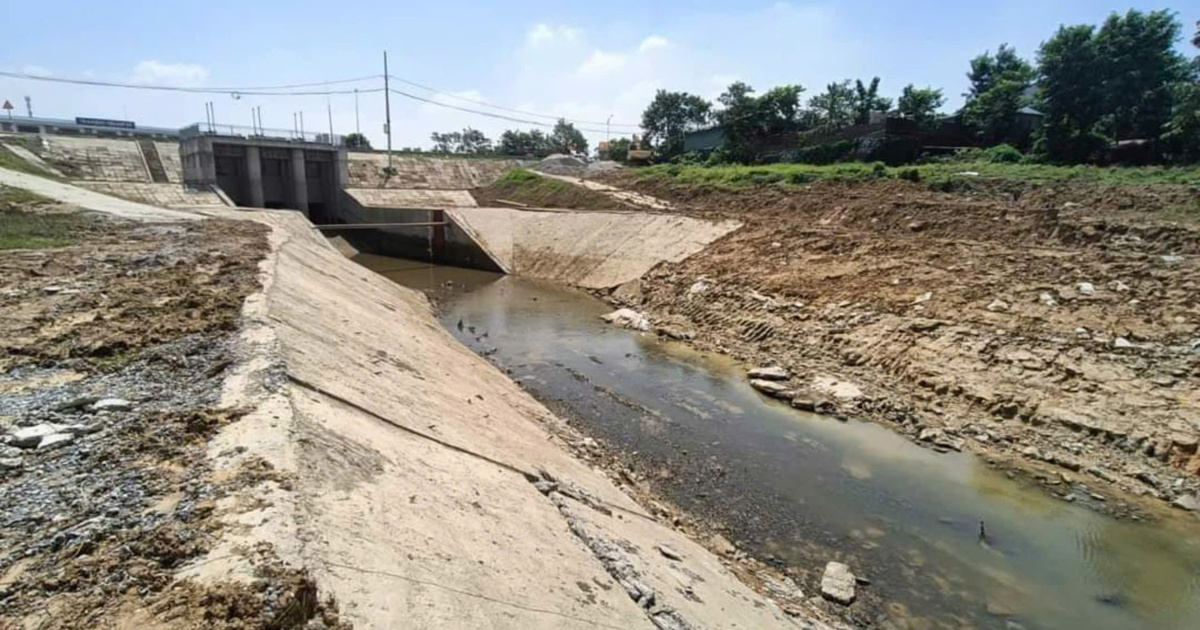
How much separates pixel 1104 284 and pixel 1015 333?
8.98 feet

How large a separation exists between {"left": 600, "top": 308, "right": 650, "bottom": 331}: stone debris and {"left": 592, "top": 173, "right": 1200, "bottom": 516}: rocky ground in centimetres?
49

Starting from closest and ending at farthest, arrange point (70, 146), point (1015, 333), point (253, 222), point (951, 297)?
point (1015, 333)
point (951, 297)
point (253, 222)
point (70, 146)

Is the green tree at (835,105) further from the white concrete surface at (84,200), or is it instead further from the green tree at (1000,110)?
the white concrete surface at (84,200)

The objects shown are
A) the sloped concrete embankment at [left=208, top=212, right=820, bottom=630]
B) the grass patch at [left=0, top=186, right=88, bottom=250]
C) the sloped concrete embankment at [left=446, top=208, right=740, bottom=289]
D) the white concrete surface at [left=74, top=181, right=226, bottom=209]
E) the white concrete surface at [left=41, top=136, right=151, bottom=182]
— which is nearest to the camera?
the sloped concrete embankment at [left=208, top=212, right=820, bottom=630]

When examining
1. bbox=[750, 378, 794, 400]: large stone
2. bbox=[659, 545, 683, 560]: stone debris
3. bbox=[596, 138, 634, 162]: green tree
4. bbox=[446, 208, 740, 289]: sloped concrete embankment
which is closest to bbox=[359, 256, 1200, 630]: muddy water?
bbox=[750, 378, 794, 400]: large stone

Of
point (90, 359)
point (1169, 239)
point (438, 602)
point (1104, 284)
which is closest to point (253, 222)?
point (90, 359)

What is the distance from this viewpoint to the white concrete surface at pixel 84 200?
21406 millimetres

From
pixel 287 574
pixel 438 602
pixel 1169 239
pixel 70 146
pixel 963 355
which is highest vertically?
pixel 70 146

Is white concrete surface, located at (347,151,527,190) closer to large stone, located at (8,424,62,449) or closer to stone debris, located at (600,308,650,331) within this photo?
stone debris, located at (600,308,650,331)

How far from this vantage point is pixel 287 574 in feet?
10.9

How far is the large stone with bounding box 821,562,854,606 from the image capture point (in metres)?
7.23

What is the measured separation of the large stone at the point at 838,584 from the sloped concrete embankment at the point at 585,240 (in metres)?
17.7

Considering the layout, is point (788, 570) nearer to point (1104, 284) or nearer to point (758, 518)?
point (758, 518)

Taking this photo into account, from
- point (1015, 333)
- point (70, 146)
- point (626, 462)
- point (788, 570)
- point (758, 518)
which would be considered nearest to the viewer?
point (788, 570)
